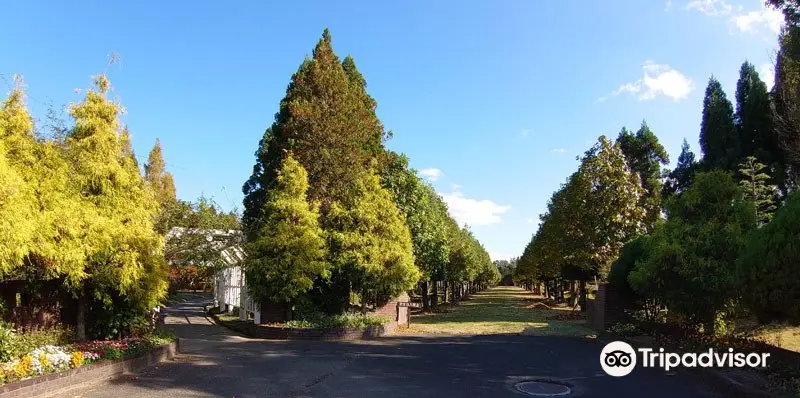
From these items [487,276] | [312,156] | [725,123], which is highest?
[725,123]

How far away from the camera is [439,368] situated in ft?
34.7

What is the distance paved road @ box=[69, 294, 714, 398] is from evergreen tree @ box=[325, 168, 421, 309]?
3216 millimetres

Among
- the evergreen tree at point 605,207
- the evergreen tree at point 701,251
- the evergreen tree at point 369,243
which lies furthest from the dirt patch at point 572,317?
the evergreen tree at point 701,251

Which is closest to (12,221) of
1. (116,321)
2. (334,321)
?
(116,321)

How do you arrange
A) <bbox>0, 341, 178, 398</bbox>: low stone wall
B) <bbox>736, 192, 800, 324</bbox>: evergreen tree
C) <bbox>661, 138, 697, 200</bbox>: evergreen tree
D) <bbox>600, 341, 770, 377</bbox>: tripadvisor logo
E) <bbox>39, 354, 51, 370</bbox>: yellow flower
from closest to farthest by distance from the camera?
1. <bbox>736, 192, 800, 324</bbox>: evergreen tree
2. <bbox>0, 341, 178, 398</bbox>: low stone wall
3. <bbox>39, 354, 51, 370</bbox>: yellow flower
4. <bbox>600, 341, 770, 377</bbox>: tripadvisor logo
5. <bbox>661, 138, 697, 200</bbox>: evergreen tree

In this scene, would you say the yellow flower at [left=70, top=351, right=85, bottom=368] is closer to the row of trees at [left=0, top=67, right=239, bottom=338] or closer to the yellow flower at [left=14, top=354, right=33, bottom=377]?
the yellow flower at [left=14, top=354, right=33, bottom=377]

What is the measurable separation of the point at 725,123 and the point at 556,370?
2613cm

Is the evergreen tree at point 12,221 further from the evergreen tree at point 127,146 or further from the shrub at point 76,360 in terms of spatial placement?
the evergreen tree at point 127,146

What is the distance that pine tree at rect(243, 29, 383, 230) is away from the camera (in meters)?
19.0

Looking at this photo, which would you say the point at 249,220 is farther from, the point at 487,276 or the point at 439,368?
the point at 487,276

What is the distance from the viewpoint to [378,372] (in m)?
10.1

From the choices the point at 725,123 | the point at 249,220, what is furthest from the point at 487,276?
the point at 249,220

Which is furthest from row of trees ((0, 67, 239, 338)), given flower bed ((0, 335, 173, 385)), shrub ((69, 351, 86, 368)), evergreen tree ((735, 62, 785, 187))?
evergreen tree ((735, 62, 785, 187))

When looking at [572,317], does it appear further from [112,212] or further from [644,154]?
[112,212]
